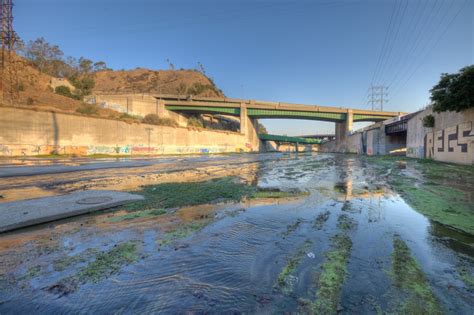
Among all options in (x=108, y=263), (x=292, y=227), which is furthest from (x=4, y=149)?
(x=292, y=227)

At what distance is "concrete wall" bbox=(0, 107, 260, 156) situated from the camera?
A: 1254 inches

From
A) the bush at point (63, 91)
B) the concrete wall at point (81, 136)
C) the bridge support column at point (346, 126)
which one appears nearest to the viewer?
the concrete wall at point (81, 136)

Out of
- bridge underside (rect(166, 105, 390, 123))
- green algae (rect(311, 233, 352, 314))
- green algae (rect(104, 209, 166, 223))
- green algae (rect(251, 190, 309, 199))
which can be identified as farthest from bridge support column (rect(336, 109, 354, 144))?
green algae (rect(311, 233, 352, 314))

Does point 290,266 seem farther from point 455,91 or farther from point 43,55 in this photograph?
point 43,55

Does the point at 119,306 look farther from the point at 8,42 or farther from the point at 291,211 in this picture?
the point at 8,42

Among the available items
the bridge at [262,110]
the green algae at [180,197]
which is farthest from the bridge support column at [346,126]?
the green algae at [180,197]

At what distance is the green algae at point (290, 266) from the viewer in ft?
10.0

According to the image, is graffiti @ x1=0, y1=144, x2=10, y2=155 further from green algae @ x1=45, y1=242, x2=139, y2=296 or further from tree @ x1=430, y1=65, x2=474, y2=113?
tree @ x1=430, y1=65, x2=474, y2=113

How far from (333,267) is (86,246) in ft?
13.5

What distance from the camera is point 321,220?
5.91 meters

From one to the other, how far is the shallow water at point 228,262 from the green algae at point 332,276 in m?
0.07

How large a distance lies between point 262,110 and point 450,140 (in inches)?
2422

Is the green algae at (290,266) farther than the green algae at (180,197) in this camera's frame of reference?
No

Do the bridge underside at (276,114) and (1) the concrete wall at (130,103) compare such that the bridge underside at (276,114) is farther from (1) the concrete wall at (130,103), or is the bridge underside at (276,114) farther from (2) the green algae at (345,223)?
(2) the green algae at (345,223)
